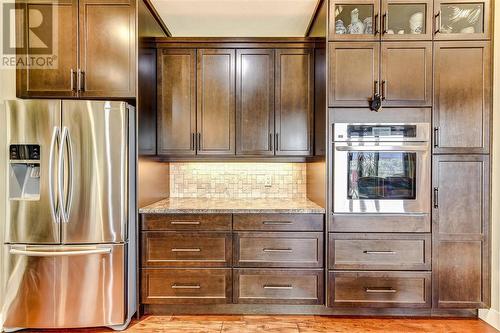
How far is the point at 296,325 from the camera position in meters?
2.46

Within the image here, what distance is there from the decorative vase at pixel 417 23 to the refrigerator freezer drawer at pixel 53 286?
118 inches

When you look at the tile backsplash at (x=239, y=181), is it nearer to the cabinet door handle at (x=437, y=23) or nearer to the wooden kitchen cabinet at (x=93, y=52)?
the wooden kitchen cabinet at (x=93, y=52)

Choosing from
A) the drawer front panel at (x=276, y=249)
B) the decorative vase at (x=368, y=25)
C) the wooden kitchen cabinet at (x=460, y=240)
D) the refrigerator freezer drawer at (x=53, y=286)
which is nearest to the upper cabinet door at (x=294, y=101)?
the decorative vase at (x=368, y=25)

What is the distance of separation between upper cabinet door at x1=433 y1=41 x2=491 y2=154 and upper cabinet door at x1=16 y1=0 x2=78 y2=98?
2.95 metres

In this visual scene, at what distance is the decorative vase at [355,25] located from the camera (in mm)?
2510

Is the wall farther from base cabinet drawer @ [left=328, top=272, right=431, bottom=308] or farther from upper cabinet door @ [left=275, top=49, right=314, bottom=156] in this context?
upper cabinet door @ [left=275, top=49, right=314, bottom=156]

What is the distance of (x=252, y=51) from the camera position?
286 cm

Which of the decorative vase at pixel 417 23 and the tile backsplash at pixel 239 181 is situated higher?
the decorative vase at pixel 417 23

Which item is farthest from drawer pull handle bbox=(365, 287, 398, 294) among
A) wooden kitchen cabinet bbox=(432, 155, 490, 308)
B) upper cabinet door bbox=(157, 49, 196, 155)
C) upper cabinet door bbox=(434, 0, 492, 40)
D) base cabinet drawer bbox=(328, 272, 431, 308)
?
upper cabinet door bbox=(434, 0, 492, 40)

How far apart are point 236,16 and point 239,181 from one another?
5.55 ft

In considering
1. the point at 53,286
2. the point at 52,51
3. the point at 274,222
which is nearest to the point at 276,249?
the point at 274,222

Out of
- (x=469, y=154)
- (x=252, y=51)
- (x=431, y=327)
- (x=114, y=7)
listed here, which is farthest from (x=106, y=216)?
(x=469, y=154)

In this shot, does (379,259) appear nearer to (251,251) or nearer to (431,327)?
(431,327)

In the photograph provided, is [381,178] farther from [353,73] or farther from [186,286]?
[186,286]
